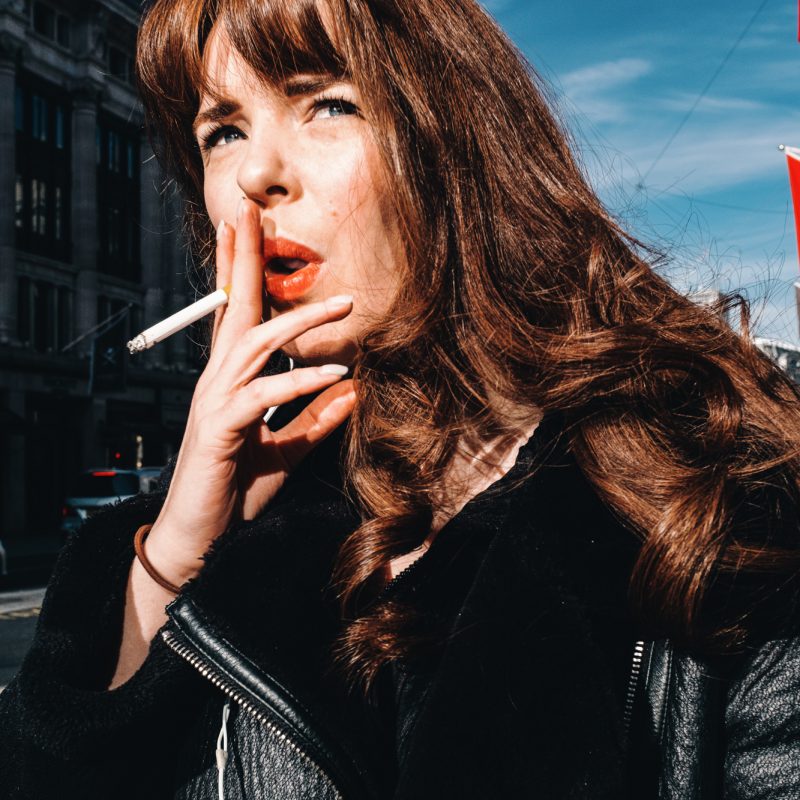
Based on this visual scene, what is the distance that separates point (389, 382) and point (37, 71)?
2991 cm

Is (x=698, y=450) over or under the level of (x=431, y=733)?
over

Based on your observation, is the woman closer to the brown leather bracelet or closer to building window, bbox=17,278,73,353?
the brown leather bracelet

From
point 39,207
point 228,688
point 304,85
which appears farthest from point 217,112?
point 39,207

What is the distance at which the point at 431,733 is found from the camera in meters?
1.20

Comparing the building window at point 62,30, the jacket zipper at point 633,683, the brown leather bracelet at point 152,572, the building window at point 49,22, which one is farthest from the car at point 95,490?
the jacket zipper at point 633,683

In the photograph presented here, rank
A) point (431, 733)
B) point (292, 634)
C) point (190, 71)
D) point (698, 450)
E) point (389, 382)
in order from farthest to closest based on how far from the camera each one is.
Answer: point (190, 71), point (389, 382), point (698, 450), point (292, 634), point (431, 733)

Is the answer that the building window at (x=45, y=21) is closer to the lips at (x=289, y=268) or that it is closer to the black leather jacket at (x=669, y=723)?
the lips at (x=289, y=268)

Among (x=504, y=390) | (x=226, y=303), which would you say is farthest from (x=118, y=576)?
(x=504, y=390)

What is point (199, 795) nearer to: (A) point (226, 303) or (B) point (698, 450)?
(A) point (226, 303)

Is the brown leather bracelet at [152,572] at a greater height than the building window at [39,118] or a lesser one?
lesser

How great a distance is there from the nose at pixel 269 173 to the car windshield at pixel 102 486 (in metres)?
18.1

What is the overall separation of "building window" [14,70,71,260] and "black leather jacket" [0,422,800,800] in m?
28.0

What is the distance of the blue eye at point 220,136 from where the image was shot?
1723 mm

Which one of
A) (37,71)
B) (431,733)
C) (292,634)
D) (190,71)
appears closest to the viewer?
(431,733)
